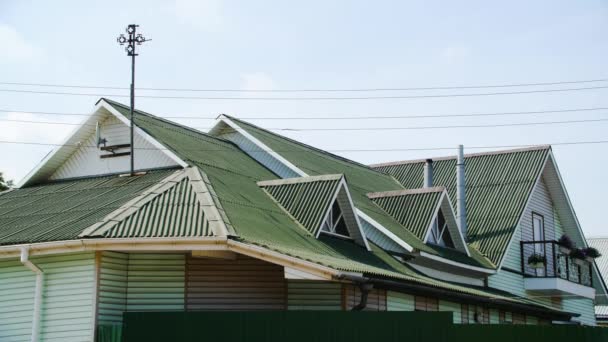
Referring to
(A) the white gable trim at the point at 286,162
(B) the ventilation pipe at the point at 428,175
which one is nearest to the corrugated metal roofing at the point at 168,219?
(A) the white gable trim at the point at 286,162

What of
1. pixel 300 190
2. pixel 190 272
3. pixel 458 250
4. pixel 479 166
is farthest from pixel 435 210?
pixel 190 272

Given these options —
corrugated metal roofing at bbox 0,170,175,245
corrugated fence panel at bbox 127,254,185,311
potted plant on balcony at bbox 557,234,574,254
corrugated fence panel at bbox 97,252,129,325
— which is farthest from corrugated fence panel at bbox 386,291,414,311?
potted plant on balcony at bbox 557,234,574,254

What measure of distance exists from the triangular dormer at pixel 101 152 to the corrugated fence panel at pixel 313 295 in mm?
4717

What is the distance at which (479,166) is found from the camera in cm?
3272

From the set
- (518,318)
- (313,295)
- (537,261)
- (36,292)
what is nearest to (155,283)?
(36,292)

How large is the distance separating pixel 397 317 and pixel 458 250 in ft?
37.0

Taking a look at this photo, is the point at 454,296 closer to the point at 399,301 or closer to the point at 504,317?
the point at 399,301

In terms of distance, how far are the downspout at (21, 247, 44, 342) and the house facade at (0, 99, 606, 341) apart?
0.09 feet

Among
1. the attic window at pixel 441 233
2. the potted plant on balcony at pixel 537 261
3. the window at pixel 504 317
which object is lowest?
the window at pixel 504 317

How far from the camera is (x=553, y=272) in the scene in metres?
30.9

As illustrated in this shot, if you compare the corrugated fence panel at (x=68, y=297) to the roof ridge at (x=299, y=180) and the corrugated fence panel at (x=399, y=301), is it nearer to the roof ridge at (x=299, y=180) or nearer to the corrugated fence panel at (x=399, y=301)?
the roof ridge at (x=299, y=180)

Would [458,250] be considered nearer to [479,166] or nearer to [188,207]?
[479,166]

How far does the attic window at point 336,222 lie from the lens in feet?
70.3

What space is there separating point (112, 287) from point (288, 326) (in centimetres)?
374
